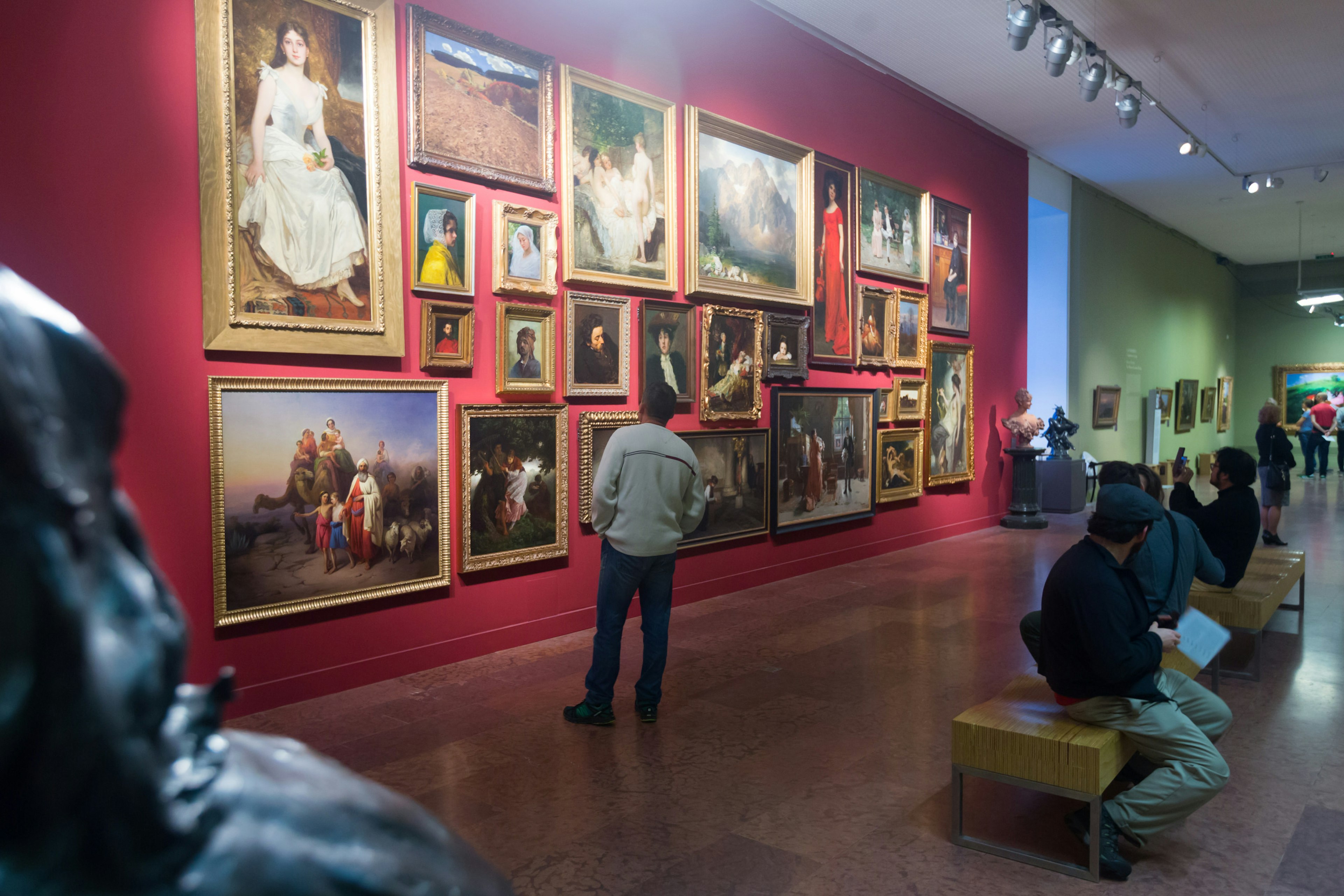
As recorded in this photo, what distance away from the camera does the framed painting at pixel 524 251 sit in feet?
23.1

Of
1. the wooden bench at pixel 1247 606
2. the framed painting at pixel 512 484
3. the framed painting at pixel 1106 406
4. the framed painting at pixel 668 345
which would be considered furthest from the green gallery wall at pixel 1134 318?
the framed painting at pixel 512 484

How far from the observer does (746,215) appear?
972cm

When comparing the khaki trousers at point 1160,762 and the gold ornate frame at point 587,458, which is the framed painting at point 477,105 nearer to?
the gold ornate frame at point 587,458

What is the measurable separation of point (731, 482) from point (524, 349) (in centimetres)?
314

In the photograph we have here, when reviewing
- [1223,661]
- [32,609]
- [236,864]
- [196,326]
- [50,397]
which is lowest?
[1223,661]

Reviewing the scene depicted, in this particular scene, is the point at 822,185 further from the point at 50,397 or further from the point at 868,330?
the point at 50,397

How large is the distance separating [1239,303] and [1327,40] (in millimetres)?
22760

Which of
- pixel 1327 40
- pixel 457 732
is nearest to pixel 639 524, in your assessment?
pixel 457 732

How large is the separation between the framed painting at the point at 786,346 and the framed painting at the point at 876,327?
1330mm

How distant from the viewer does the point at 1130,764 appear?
14.6 feet

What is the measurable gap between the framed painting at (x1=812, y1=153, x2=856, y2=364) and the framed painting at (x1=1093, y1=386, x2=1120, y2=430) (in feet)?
33.7

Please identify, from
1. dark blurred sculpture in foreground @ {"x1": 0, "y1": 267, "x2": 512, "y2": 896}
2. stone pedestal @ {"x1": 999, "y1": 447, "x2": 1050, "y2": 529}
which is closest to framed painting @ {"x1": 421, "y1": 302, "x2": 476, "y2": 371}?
dark blurred sculpture in foreground @ {"x1": 0, "y1": 267, "x2": 512, "y2": 896}

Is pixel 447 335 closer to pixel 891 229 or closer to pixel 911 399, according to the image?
pixel 891 229

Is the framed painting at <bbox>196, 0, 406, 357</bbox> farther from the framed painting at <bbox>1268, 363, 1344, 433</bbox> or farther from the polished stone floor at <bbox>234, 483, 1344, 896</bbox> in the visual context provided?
the framed painting at <bbox>1268, 363, 1344, 433</bbox>
